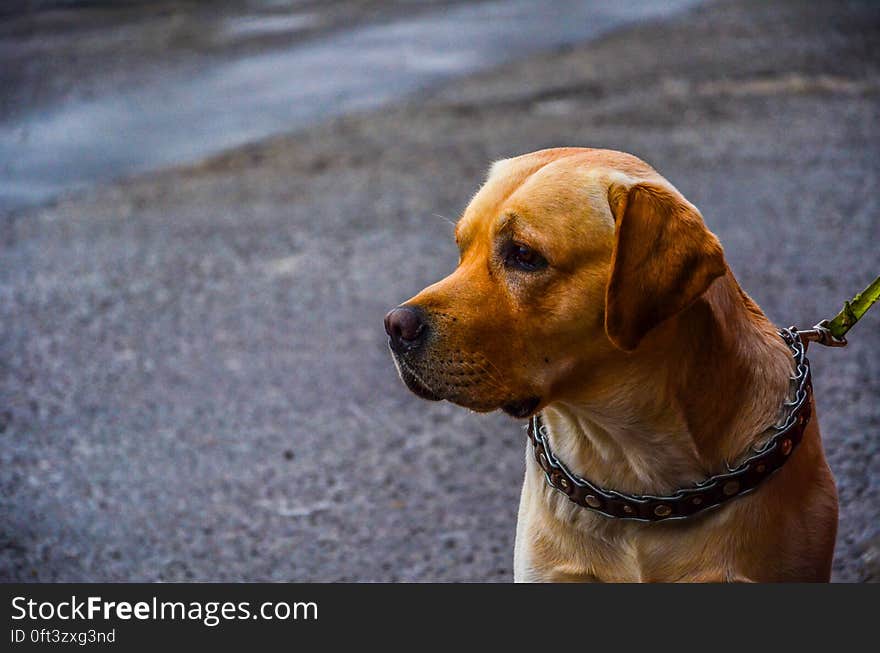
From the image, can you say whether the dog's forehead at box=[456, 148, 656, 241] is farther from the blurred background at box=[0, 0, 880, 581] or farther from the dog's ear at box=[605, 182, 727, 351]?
the blurred background at box=[0, 0, 880, 581]

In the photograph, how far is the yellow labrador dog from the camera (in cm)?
288

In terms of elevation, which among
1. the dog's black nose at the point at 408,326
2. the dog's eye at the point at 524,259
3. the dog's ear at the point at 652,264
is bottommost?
the dog's black nose at the point at 408,326

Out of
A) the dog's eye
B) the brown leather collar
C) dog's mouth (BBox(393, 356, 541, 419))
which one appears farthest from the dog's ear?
Result: the brown leather collar

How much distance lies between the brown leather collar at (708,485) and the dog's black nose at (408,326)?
0.51 m

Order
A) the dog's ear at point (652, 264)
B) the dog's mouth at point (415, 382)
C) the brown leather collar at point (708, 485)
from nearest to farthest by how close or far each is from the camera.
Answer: the dog's ear at point (652, 264), the brown leather collar at point (708, 485), the dog's mouth at point (415, 382)

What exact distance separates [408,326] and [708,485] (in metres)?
0.83

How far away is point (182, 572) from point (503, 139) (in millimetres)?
5436

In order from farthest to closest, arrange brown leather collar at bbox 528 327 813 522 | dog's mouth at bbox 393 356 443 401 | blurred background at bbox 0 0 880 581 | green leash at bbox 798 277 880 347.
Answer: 1. blurred background at bbox 0 0 880 581
2. green leash at bbox 798 277 880 347
3. dog's mouth at bbox 393 356 443 401
4. brown leather collar at bbox 528 327 813 522

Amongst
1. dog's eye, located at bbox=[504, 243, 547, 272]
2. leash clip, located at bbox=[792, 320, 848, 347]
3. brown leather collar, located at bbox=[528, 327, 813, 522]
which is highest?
dog's eye, located at bbox=[504, 243, 547, 272]

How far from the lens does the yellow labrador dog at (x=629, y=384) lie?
2.88m

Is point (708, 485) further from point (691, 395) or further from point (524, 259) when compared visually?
point (524, 259)

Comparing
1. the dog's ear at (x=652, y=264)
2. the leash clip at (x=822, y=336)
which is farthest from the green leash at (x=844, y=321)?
the dog's ear at (x=652, y=264)

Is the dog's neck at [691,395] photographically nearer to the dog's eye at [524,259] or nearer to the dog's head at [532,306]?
the dog's head at [532,306]

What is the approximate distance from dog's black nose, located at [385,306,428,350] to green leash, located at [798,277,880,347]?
107 cm
